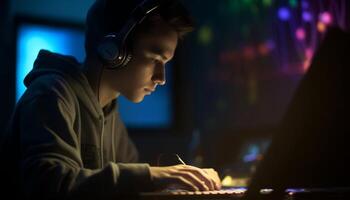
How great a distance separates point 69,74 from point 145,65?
172 millimetres

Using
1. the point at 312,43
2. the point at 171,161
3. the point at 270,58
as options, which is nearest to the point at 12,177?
the point at 171,161

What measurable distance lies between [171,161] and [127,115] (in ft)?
3.70

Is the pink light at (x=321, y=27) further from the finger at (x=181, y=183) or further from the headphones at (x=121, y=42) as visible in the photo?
the finger at (x=181, y=183)

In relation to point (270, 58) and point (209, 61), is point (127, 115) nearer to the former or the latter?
point (209, 61)

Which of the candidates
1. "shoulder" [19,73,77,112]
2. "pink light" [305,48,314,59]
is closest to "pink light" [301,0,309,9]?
"pink light" [305,48,314,59]

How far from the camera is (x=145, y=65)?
113 cm

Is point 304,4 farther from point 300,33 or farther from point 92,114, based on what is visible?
point 92,114

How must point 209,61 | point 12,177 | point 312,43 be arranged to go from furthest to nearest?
point 209,61
point 312,43
point 12,177

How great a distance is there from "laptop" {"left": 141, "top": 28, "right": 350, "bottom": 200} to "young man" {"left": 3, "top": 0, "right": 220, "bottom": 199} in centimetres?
8

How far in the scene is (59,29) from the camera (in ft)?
6.85

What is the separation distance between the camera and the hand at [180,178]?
81 centimetres

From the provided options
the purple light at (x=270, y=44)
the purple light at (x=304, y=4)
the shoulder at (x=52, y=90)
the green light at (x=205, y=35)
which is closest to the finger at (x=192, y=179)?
the shoulder at (x=52, y=90)

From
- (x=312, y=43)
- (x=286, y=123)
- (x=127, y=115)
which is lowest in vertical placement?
(x=127, y=115)

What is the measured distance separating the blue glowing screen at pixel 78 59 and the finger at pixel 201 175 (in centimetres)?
127
